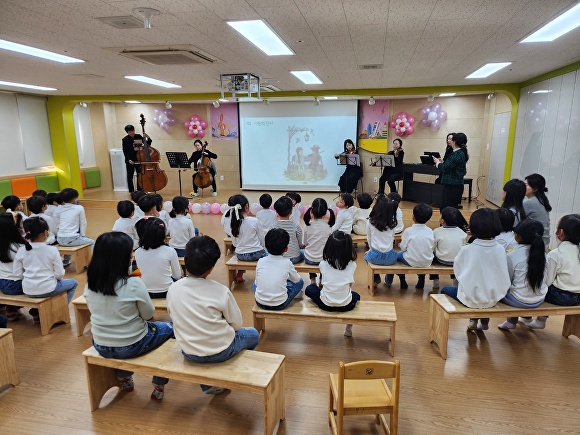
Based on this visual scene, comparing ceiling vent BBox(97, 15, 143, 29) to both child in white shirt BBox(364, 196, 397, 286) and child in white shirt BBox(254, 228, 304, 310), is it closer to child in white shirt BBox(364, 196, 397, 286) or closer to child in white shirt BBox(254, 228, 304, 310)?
child in white shirt BBox(254, 228, 304, 310)

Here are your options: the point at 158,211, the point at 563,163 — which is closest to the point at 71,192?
the point at 158,211

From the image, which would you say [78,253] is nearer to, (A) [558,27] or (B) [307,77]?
(B) [307,77]

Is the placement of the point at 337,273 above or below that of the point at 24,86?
below

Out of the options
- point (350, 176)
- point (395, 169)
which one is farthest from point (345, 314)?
point (350, 176)

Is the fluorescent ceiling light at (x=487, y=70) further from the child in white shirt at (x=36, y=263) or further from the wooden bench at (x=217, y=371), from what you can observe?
the child in white shirt at (x=36, y=263)

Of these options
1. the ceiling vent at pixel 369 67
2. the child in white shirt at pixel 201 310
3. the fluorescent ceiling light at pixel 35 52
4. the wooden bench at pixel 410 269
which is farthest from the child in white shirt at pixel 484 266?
the fluorescent ceiling light at pixel 35 52

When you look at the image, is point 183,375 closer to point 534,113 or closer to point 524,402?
point 524,402

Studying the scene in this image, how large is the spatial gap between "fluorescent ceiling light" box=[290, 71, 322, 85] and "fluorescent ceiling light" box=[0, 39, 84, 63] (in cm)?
307

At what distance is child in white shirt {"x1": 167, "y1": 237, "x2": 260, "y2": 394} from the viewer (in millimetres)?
1974

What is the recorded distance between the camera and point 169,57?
14.5ft

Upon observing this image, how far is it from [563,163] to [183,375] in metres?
5.61

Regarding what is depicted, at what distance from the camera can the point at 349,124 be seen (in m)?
9.55

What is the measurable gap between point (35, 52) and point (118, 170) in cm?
622

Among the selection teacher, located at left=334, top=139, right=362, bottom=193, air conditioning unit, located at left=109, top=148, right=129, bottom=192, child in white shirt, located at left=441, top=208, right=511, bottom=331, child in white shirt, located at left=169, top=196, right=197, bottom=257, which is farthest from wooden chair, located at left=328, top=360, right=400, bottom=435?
air conditioning unit, located at left=109, top=148, right=129, bottom=192
